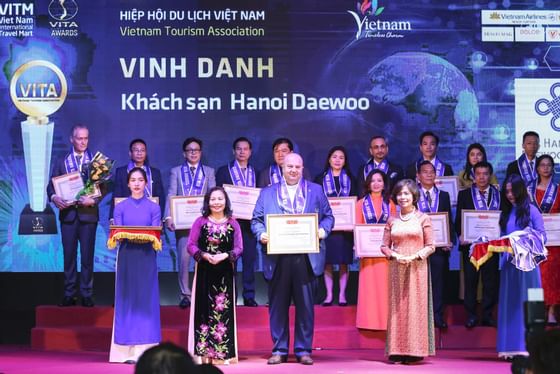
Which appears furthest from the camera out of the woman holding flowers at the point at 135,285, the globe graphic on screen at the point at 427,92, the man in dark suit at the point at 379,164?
the globe graphic on screen at the point at 427,92

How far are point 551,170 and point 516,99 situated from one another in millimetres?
1485

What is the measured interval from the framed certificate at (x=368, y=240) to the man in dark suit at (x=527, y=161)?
5.36ft

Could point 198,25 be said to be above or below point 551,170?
above

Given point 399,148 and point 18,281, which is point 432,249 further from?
point 18,281

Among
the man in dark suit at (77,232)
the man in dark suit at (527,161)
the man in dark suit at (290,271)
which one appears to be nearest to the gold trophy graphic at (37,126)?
the man in dark suit at (77,232)

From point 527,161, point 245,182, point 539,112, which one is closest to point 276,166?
point 245,182

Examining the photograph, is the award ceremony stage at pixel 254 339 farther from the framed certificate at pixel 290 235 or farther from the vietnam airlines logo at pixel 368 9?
the vietnam airlines logo at pixel 368 9

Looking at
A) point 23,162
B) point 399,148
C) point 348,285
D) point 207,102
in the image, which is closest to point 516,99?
point 399,148

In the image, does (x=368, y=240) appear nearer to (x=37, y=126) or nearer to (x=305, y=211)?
(x=305, y=211)

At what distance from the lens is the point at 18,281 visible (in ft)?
30.3

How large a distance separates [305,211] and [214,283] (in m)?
0.87

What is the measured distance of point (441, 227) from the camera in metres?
8.09

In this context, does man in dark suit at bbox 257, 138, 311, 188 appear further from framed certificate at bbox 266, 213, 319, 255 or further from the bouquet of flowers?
framed certificate at bbox 266, 213, 319, 255

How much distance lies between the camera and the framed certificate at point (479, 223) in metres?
8.12
